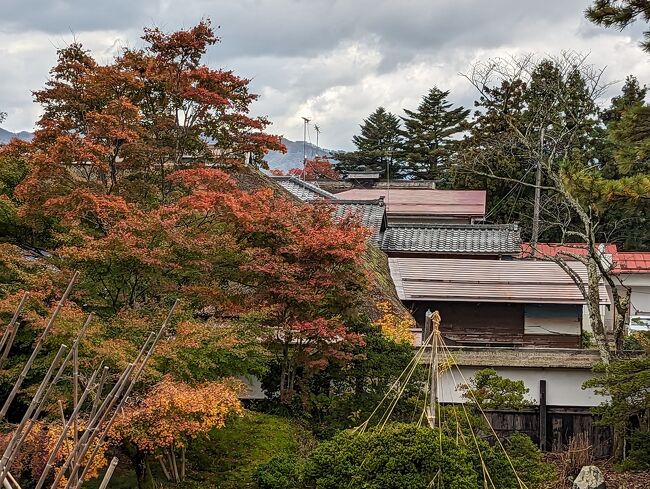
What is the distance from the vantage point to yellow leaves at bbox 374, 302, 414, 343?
13.1 metres

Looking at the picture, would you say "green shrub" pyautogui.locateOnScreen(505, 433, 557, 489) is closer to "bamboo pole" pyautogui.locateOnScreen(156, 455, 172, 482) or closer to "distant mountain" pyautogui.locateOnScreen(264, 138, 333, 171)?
"bamboo pole" pyautogui.locateOnScreen(156, 455, 172, 482)

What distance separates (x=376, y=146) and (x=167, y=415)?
121 ft

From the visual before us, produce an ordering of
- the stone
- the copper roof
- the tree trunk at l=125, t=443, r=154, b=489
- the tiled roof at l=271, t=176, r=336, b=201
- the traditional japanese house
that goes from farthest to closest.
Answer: the copper roof
the tiled roof at l=271, t=176, r=336, b=201
the traditional japanese house
the stone
the tree trunk at l=125, t=443, r=154, b=489

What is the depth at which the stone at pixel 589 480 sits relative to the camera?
396 inches

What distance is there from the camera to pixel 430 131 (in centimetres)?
4131

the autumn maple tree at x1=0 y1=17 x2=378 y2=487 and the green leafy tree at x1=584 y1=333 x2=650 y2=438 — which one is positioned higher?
the autumn maple tree at x1=0 y1=17 x2=378 y2=487

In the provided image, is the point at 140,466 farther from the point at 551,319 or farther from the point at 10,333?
the point at 551,319

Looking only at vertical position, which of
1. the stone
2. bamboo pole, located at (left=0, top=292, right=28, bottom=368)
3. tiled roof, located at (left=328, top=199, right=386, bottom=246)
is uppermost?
tiled roof, located at (left=328, top=199, right=386, bottom=246)

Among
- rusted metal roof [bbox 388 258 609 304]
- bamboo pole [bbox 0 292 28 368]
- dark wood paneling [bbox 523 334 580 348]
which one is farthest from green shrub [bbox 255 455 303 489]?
dark wood paneling [bbox 523 334 580 348]

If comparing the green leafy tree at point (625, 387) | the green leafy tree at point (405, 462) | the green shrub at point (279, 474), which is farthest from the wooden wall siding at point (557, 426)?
the green shrub at point (279, 474)

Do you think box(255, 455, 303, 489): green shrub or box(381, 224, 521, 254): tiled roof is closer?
box(255, 455, 303, 489): green shrub

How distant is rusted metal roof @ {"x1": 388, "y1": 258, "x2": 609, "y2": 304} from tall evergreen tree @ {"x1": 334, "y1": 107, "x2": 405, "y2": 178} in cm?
2219

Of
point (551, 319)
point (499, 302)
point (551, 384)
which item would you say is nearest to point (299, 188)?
point (499, 302)

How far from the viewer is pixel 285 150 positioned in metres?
12.9
